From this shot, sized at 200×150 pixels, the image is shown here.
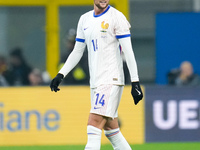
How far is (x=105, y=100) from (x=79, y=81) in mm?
5283

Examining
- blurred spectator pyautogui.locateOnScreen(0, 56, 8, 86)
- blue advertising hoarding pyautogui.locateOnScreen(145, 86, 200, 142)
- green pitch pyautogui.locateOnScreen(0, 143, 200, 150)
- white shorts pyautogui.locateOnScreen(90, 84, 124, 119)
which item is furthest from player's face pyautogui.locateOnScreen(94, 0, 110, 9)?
blurred spectator pyautogui.locateOnScreen(0, 56, 8, 86)

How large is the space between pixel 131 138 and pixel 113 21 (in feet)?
15.4

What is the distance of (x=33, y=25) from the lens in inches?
586

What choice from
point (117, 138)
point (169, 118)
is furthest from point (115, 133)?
point (169, 118)

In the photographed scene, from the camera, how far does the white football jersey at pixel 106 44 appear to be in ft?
23.8

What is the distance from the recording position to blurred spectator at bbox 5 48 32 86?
13.3 m

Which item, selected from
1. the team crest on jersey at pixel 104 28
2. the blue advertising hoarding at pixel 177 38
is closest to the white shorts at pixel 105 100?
the team crest on jersey at pixel 104 28

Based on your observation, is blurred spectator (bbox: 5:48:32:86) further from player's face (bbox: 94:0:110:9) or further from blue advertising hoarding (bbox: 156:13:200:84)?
player's face (bbox: 94:0:110:9)

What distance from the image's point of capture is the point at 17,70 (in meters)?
13.5

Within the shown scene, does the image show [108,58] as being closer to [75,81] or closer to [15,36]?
[75,81]

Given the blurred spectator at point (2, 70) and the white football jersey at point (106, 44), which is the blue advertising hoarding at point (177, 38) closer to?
the blurred spectator at point (2, 70)

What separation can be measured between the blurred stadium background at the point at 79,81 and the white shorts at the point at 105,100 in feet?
12.4

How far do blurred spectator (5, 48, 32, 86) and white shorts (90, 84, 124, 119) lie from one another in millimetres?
5946

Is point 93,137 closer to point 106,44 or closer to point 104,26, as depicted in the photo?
point 106,44
